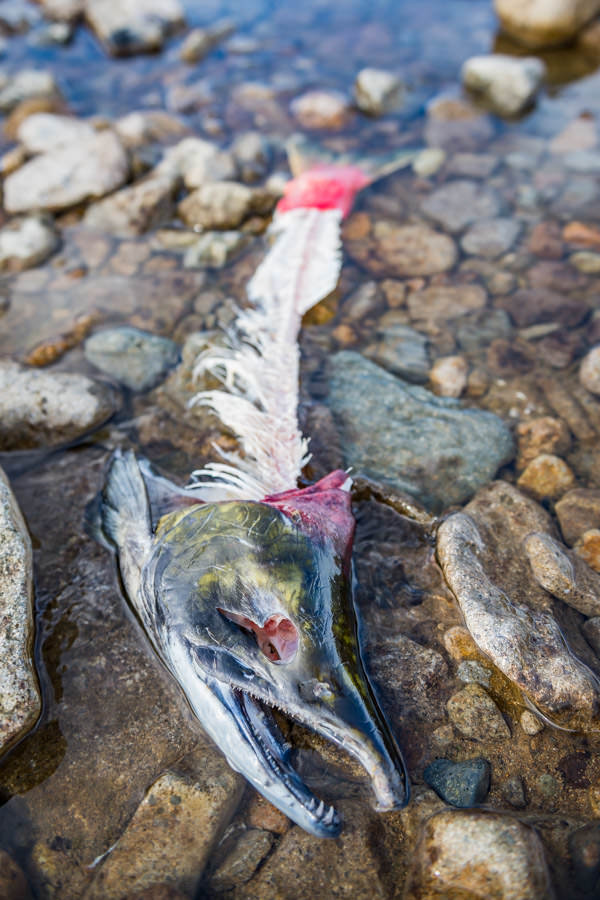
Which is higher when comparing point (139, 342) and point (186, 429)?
point (139, 342)

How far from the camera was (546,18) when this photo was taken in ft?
28.7

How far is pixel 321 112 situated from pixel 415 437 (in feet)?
18.9

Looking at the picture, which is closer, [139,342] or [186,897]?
[186,897]

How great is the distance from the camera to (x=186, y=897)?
8.21 ft

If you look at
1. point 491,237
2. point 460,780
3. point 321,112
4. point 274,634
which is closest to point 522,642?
point 460,780

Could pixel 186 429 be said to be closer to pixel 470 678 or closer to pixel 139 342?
pixel 139 342

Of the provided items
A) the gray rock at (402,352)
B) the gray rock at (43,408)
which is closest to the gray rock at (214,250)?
the gray rock at (402,352)

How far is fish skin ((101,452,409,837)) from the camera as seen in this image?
8.34ft

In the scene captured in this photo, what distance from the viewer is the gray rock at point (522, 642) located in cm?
303

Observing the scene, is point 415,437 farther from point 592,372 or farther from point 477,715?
point 477,715

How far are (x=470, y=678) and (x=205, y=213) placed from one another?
5167 mm

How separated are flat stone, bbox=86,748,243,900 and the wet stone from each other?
1.15 m

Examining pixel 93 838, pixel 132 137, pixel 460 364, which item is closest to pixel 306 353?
pixel 460 364

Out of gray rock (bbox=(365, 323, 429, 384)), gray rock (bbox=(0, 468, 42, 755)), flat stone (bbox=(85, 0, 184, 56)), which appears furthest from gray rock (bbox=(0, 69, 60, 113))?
gray rock (bbox=(0, 468, 42, 755))
